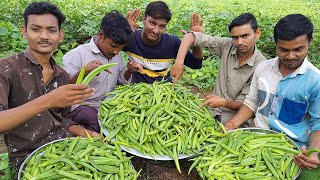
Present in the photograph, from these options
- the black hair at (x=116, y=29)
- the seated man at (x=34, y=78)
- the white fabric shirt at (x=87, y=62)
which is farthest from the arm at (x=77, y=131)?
the black hair at (x=116, y=29)

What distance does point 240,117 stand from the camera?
3.88 meters

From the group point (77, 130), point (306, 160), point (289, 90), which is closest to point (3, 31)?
point (77, 130)

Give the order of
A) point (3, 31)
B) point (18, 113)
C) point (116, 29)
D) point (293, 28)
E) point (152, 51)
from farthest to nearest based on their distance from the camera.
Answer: point (3, 31), point (152, 51), point (116, 29), point (293, 28), point (18, 113)

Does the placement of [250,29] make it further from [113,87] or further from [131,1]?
[131,1]

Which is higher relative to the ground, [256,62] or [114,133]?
[256,62]

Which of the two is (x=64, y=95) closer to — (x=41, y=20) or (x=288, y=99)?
(x=41, y=20)

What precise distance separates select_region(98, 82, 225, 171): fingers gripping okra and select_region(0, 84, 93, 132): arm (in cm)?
82

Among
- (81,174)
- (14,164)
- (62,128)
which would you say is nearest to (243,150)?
(81,174)

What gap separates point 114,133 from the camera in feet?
10.7

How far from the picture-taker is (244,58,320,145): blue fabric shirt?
134 inches

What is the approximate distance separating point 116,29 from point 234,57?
152 centimetres

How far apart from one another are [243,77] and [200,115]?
109 cm

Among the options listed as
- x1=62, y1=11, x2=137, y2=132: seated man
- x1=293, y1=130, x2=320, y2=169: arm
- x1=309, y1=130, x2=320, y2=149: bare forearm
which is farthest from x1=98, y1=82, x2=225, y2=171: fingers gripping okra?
x1=309, y1=130, x2=320, y2=149: bare forearm

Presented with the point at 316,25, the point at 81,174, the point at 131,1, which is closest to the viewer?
the point at 81,174
